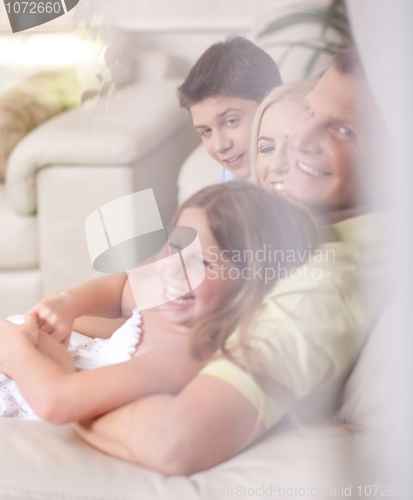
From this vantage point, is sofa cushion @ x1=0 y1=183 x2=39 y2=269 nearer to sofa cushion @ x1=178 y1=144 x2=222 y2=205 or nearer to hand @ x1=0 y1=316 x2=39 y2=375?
hand @ x1=0 y1=316 x2=39 y2=375

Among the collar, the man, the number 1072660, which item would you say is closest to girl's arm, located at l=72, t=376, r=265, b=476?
the man

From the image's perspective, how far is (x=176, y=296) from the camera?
2.16 feet

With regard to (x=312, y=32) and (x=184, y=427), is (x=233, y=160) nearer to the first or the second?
(x=312, y=32)

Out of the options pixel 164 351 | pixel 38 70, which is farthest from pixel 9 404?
pixel 38 70

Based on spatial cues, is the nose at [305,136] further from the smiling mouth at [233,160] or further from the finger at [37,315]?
the finger at [37,315]

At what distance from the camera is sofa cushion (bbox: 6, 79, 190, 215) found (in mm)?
670

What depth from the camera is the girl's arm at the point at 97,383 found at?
2.05ft

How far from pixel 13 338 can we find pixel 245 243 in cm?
32

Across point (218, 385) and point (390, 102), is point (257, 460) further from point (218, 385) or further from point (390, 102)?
point (390, 102)

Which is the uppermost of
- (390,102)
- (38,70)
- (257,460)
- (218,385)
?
(38,70)

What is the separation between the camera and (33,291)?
72cm

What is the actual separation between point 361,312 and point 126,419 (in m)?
0.31

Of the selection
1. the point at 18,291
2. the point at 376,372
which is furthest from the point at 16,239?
the point at 376,372

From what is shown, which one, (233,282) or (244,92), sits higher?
(244,92)
